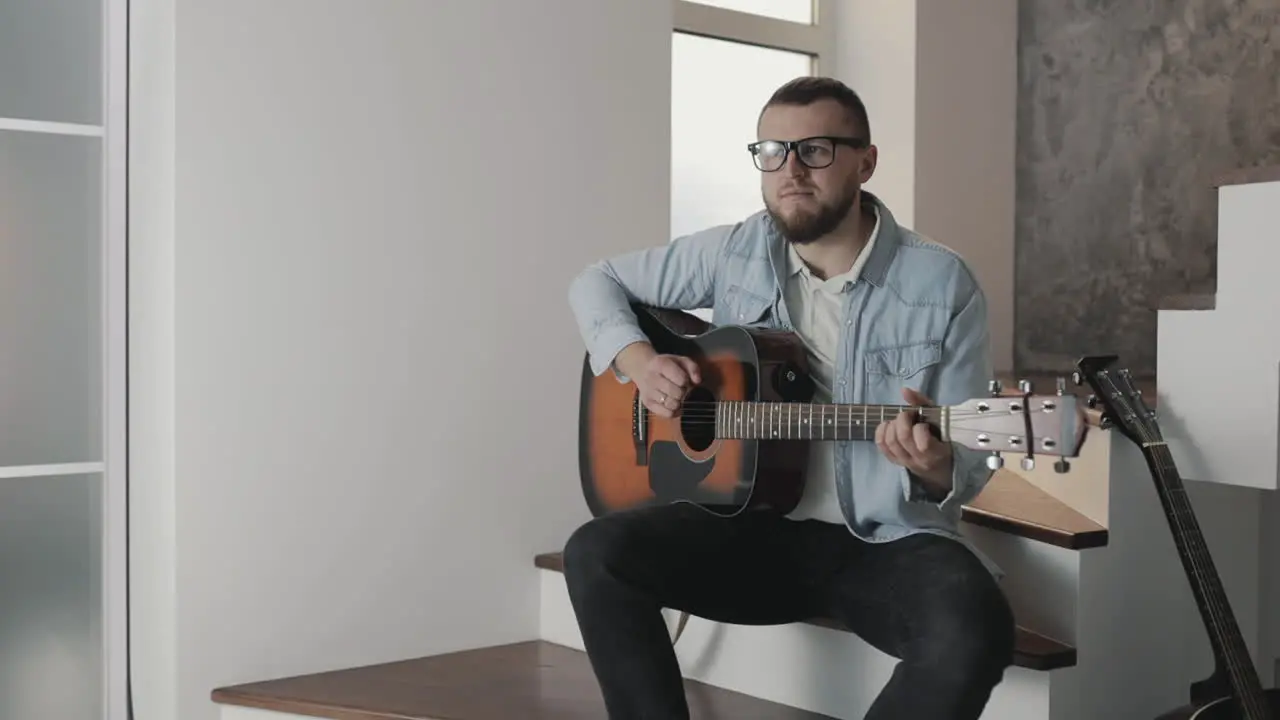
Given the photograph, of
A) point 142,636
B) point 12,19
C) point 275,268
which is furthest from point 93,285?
point 142,636

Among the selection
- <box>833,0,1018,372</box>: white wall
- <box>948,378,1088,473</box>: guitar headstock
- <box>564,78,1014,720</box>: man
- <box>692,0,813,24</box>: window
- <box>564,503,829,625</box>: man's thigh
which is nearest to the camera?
<box>948,378,1088,473</box>: guitar headstock

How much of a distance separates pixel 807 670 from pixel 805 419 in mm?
578

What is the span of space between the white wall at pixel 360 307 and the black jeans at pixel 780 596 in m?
0.73

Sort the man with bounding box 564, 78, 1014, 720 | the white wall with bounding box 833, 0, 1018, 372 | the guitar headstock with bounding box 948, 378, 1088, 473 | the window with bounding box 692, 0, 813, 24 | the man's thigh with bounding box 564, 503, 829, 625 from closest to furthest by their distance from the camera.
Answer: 1. the guitar headstock with bounding box 948, 378, 1088, 473
2. the man with bounding box 564, 78, 1014, 720
3. the man's thigh with bounding box 564, 503, 829, 625
4. the window with bounding box 692, 0, 813, 24
5. the white wall with bounding box 833, 0, 1018, 372

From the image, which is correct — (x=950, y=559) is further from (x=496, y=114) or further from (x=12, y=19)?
(x=12, y=19)

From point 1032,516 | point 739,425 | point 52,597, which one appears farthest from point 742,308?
point 52,597

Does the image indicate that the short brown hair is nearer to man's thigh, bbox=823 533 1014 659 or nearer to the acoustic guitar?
the acoustic guitar

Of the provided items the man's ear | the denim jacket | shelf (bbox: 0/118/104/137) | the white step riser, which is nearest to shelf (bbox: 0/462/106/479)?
shelf (bbox: 0/118/104/137)

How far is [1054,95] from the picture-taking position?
3.98 m

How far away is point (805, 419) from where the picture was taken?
1949mm

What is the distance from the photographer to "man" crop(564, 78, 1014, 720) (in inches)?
76.2

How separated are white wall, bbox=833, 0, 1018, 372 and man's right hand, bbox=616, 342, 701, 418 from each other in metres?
1.82

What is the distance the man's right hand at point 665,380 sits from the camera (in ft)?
6.99

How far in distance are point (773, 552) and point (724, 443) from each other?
0.19 meters
